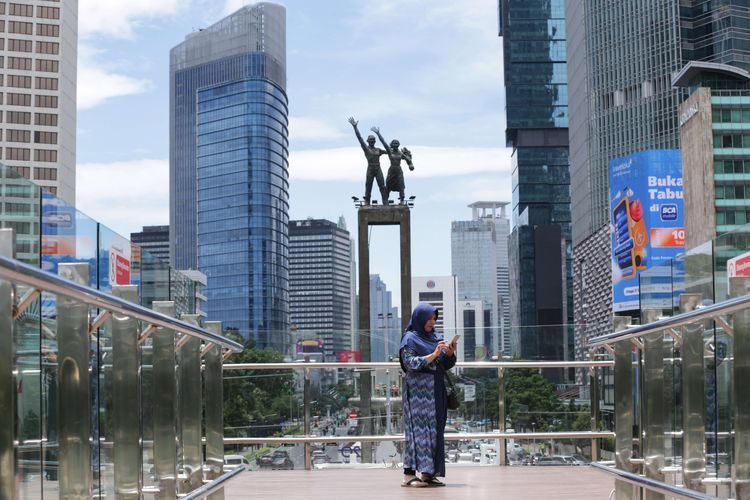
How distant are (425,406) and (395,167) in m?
17.6

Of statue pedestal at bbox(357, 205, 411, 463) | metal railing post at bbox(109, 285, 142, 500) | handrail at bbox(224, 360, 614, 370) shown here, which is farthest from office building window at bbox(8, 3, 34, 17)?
metal railing post at bbox(109, 285, 142, 500)

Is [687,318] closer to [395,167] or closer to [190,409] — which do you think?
[190,409]

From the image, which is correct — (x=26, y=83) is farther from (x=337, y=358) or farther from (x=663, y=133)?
(x=337, y=358)

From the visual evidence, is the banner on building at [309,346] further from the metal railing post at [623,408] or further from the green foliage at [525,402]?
the metal railing post at [623,408]

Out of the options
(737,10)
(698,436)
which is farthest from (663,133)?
(698,436)

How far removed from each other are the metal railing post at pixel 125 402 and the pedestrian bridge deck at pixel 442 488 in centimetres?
426

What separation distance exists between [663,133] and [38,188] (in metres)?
99.4

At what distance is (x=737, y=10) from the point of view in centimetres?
9325

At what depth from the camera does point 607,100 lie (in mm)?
107562

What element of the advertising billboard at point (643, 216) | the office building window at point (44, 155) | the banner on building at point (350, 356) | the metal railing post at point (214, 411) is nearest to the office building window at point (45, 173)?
the office building window at point (44, 155)

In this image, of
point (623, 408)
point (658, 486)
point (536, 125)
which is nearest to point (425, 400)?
point (623, 408)

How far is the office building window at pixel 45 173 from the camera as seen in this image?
110325 millimetres

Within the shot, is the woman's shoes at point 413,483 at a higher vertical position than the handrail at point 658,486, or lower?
lower

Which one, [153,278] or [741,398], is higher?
[153,278]
